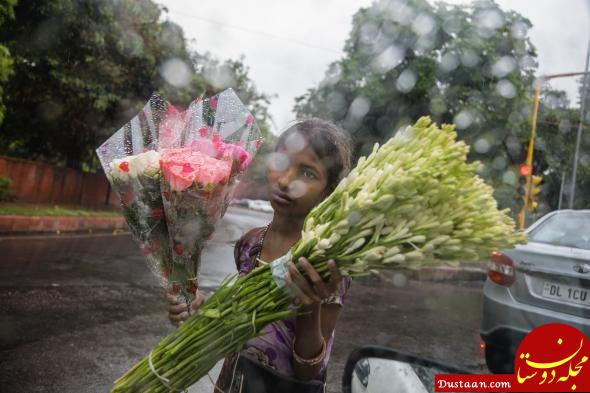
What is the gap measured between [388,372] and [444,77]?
640 inches

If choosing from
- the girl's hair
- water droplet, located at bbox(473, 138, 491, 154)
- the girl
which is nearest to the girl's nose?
the girl

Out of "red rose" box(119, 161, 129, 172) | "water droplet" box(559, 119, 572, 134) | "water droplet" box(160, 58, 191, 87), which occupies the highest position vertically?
"water droplet" box(559, 119, 572, 134)

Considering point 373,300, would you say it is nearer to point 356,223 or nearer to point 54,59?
point 356,223

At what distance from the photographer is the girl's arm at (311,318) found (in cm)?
118

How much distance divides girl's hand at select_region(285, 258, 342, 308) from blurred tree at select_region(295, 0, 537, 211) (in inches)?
576

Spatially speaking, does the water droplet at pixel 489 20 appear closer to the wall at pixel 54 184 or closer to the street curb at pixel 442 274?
the street curb at pixel 442 274

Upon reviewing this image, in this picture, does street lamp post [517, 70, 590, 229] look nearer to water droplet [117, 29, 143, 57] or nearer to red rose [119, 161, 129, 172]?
water droplet [117, 29, 143, 57]

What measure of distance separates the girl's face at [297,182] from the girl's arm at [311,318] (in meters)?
0.36

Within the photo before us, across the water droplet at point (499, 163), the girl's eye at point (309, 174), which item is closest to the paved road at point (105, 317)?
the girl's eye at point (309, 174)

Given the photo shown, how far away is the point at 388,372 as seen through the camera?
4.61 ft

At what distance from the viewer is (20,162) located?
12344mm

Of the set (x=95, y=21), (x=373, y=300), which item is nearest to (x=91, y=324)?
(x=373, y=300)

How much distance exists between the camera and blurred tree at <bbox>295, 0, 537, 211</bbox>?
15.9 meters

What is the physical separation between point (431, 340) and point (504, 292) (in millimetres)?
1486
